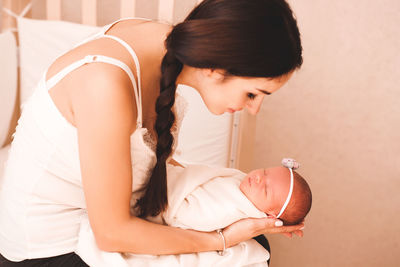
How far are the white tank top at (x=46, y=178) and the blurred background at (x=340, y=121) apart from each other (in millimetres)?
935

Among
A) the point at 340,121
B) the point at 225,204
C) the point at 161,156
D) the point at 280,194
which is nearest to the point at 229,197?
the point at 225,204

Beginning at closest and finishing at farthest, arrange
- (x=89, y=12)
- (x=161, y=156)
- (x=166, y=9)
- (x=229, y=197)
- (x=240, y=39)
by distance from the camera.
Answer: (x=240, y=39)
(x=161, y=156)
(x=229, y=197)
(x=166, y=9)
(x=89, y=12)

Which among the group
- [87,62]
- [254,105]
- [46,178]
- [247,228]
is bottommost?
[247,228]

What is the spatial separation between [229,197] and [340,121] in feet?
2.90

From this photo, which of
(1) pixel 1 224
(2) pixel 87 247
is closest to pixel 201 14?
(2) pixel 87 247

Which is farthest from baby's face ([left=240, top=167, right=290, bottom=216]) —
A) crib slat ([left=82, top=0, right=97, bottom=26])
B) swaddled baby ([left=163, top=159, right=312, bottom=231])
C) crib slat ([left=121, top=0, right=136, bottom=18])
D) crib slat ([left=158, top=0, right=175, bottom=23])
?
crib slat ([left=82, top=0, right=97, bottom=26])

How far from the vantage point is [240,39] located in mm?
835

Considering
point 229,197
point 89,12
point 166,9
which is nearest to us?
point 229,197

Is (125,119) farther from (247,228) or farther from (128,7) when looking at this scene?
(128,7)

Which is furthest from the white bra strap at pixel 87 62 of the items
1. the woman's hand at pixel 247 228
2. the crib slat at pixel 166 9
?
the crib slat at pixel 166 9

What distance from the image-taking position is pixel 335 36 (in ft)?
5.64

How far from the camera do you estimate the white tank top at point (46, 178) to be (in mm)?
936

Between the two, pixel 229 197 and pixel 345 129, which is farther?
pixel 345 129

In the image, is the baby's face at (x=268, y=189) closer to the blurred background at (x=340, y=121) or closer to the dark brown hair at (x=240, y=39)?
the dark brown hair at (x=240, y=39)
